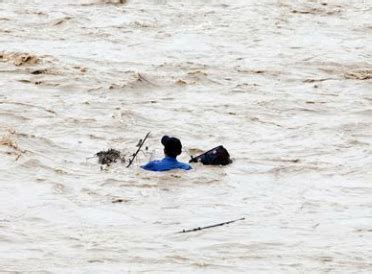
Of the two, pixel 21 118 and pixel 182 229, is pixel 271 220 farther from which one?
pixel 21 118

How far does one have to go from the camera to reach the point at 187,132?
1498cm

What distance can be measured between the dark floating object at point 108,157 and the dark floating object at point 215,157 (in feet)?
Result: 2.76

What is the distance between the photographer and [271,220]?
11.4m

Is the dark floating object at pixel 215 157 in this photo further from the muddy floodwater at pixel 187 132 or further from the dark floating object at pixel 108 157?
the dark floating object at pixel 108 157

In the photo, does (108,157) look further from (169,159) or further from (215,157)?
(215,157)

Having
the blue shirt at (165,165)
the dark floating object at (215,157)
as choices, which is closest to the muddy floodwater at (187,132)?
the blue shirt at (165,165)

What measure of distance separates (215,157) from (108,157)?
3.98 ft

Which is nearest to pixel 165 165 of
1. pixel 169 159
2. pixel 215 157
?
pixel 169 159

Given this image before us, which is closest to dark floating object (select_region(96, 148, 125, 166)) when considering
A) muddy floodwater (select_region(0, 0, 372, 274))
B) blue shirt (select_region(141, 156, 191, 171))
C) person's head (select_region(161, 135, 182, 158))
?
muddy floodwater (select_region(0, 0, 372, 274))

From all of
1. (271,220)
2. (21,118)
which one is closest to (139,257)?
(271,220)

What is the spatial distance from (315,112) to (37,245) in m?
6.71

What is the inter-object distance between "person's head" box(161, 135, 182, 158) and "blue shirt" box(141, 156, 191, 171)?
0.06 metres

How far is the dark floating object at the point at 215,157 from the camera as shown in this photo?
13320mm

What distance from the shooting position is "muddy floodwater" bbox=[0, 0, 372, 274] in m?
10.4
